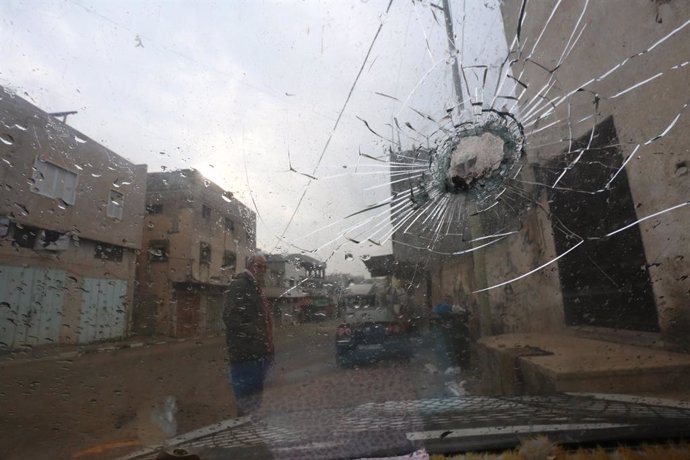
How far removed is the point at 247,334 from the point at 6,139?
1464 millimetres

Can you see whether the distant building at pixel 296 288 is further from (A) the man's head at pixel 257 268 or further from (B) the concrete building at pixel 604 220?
(B) the concrete building at pixel 604 220

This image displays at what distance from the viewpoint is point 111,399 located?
6.73 ft

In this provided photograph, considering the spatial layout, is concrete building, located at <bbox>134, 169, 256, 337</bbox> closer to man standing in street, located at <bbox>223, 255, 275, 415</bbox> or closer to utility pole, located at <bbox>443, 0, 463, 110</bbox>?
man standing in street, located at <bbox>223, 255, 275, 415</bbox>

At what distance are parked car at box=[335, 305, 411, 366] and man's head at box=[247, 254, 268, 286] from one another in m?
0.64

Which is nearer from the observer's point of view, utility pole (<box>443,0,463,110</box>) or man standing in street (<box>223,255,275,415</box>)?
man standing in street (<box>223,255,275,415</box>)

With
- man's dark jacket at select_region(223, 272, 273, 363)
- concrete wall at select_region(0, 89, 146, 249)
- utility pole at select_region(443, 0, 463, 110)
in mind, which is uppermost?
utility pole at select_region(443, 0, 463, 110)

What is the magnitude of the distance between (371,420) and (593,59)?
324 centimetres

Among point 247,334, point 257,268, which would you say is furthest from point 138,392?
point 257,268

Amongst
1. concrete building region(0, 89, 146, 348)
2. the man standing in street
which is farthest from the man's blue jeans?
concrete building region(0, 89, 146, 348)

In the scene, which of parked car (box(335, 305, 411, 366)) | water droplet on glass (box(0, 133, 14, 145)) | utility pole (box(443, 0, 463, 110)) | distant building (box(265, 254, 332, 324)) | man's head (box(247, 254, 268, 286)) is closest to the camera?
water droplet on glass (box(0, 133, 14, 145))

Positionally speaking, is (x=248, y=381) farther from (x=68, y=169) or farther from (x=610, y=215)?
(x=610, y=215)

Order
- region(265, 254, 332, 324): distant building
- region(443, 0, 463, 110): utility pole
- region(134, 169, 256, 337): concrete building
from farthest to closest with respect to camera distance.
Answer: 1. region(443, 0, 463, 110): utility pole
2. region(265, 254, 332, 324): distant building
3. region(134, 169, 256, 337): concrete building

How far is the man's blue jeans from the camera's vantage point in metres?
2.12

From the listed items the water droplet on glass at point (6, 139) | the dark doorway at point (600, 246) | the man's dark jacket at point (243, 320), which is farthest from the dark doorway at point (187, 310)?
the dark doorway at point (600, 246)
